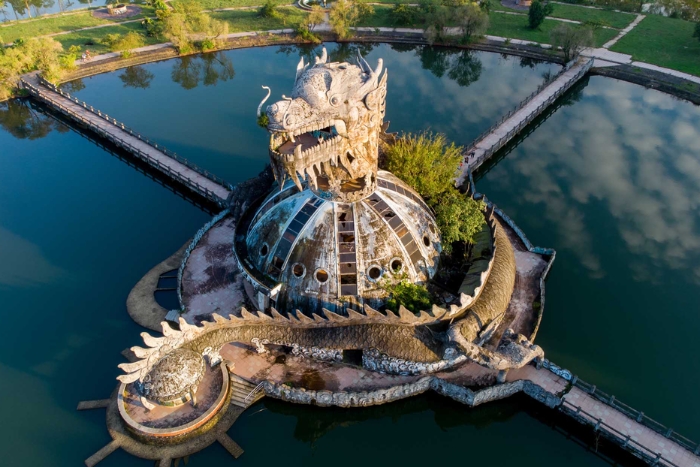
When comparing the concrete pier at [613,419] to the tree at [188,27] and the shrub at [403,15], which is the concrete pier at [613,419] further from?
the shrub at [403,15]

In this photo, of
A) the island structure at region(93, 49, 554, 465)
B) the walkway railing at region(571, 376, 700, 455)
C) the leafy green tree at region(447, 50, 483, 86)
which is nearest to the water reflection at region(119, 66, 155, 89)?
the leafy green tree at region(447, 50, 483, 86)

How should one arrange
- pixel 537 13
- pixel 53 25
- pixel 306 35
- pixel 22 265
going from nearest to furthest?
pixel 22 265 → pixel 306 35 → pixel 537 13 → pixel 53 25

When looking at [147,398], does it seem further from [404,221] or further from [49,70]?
[49,70]

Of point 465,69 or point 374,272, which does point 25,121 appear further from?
point 465,69

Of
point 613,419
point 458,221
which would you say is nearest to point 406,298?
point 458,221

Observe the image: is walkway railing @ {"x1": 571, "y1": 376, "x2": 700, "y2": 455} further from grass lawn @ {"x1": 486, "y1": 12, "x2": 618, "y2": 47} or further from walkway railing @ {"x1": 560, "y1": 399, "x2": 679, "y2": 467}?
grass lawn @ {"x1": 486, "y1": 12, "x2": 618, "y2": 47}

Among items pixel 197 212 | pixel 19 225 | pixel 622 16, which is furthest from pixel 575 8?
pixel 19 225

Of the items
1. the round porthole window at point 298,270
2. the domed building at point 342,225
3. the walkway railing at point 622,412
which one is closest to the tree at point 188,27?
the domed building at point 342,225
